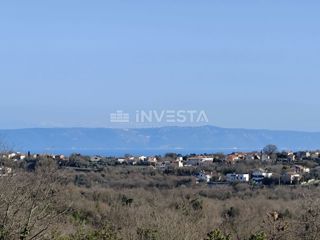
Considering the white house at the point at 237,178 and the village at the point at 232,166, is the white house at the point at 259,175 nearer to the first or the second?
the village at the point at 232,166

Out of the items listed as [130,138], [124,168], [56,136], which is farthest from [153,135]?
[124,168]

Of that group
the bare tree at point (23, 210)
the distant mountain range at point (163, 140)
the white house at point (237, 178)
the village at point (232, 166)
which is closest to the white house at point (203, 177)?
the village at point (232, 166)

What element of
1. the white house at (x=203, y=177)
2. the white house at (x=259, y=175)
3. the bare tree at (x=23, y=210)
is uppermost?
the bare tree at (x=23, y=210)

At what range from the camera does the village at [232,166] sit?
4841 cm

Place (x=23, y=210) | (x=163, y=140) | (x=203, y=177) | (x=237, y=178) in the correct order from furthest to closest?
(x=163, y=140) < (x=203, y=177) < (x=237, y=178) < (x=23, y=210)

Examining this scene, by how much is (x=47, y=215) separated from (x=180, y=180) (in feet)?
121

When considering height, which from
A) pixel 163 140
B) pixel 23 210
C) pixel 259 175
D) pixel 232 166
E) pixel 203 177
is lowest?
pixel 203 177

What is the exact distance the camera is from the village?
48406mm

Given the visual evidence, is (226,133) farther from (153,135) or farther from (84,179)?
(84,179)

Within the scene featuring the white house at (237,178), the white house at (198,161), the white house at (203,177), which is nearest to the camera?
the white house at (237,178)

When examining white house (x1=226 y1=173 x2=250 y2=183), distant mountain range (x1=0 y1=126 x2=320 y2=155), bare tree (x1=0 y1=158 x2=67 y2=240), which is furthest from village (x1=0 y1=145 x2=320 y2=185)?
distant mountain range (x1=0 y1=126 x2=320 y2=155)

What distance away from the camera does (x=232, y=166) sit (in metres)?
56.3

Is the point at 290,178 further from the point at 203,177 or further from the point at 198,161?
the point at 198,161

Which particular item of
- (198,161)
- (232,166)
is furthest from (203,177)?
(198,161)
